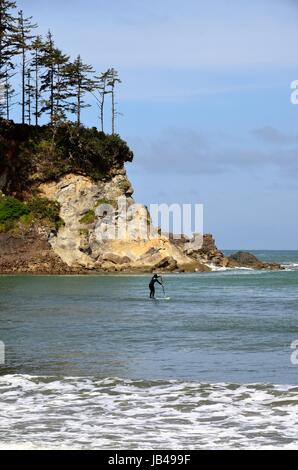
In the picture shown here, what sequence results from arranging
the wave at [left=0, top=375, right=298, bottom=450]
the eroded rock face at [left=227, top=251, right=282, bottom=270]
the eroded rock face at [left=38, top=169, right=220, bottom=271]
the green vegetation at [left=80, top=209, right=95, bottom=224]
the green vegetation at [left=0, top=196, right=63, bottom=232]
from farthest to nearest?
the eroded rock face at [left=227, top=251, right=282, bottom=270] < the green vegetation at [left=80, top=209, right=95, bottom=224] < the eroded rock face at [left=38, top=169, right=220, bottom=271] < the green vegetation at [left=0, top=196, right=63, bottom=232] < the wave at [left=0, top=375, right=298, bottom=450]

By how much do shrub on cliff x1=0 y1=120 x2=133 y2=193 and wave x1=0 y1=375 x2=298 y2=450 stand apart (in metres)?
53.3

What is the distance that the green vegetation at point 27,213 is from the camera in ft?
209

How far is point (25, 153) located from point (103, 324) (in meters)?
43.8

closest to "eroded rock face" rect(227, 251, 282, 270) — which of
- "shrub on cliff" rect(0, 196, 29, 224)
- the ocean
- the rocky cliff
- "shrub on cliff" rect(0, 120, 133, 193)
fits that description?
the rocky cliff

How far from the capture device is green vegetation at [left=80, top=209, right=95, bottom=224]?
6800 cm

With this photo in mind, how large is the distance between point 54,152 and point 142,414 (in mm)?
58320

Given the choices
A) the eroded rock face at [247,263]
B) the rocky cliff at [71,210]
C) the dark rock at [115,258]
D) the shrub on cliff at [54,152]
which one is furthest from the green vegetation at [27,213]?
the eroded rock face at [247,263]

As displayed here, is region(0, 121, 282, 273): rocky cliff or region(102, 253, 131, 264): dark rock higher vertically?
region(0, 121, 282, 273): rocky cliff

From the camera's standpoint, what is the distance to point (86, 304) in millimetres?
36219

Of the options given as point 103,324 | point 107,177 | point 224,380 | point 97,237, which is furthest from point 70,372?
point 107,177

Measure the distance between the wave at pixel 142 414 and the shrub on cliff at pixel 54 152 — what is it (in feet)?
175

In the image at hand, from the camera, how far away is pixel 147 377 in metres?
16.5

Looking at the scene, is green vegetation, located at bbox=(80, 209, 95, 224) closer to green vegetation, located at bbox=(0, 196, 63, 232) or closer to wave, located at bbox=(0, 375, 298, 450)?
green vegetation, located at bbox=(0, 196, 63, 232)

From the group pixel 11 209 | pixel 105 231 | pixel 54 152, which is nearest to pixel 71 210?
pixel 105 231
